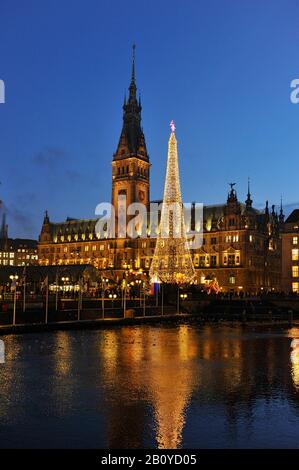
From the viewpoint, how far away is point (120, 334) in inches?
2399

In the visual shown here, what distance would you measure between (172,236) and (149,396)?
72.7 m

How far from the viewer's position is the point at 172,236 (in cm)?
9806

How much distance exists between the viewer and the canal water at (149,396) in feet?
62.1

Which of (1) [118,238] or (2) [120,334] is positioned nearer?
(2) [120,334]

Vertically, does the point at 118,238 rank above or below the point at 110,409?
above

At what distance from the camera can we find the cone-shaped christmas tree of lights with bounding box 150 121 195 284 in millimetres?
91938

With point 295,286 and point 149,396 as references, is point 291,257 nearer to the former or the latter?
point 295,286

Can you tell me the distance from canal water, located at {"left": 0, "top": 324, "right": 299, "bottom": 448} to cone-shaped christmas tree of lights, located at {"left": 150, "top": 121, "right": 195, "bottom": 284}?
157ft

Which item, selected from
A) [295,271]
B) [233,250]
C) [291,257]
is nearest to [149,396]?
[295,271]

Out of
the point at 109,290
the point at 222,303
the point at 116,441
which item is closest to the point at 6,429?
the point at 116,441

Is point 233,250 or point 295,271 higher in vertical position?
point 233,250

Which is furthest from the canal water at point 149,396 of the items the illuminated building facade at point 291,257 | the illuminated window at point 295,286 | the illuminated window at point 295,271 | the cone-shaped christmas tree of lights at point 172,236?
the illuminated window at point 295,286
